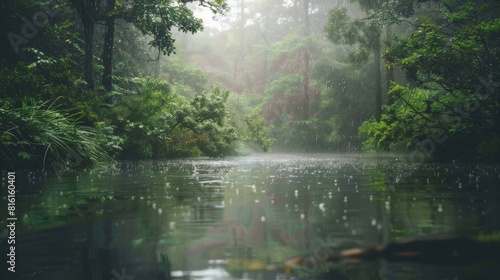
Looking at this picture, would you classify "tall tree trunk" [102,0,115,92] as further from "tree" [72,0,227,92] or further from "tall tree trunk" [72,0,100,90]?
"tall tree trunk" [72,0,100,90]

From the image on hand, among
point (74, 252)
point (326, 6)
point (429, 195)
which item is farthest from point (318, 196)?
point (326, 6)

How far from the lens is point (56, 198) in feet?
17.1

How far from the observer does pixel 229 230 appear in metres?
3.32

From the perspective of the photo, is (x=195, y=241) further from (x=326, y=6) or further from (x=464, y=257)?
(x=326, y=6)

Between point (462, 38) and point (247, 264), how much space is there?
1486 cm

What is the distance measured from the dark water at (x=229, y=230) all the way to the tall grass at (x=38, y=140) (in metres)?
A: 3.40

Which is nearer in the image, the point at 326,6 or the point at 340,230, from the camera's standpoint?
the point at 340,230

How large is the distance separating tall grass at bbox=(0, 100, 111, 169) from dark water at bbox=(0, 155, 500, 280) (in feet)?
11.2

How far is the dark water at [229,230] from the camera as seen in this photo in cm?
226

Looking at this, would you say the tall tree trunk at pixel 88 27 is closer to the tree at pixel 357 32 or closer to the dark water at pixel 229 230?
the dark water at pixel 229 230

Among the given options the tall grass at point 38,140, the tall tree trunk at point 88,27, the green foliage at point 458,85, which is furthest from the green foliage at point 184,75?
the tall grass at point 38,140

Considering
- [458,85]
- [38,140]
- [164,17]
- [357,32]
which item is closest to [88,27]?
[164,17]

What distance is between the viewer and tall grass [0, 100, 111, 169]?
29.5ft

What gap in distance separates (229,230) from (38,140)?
7349 mm
